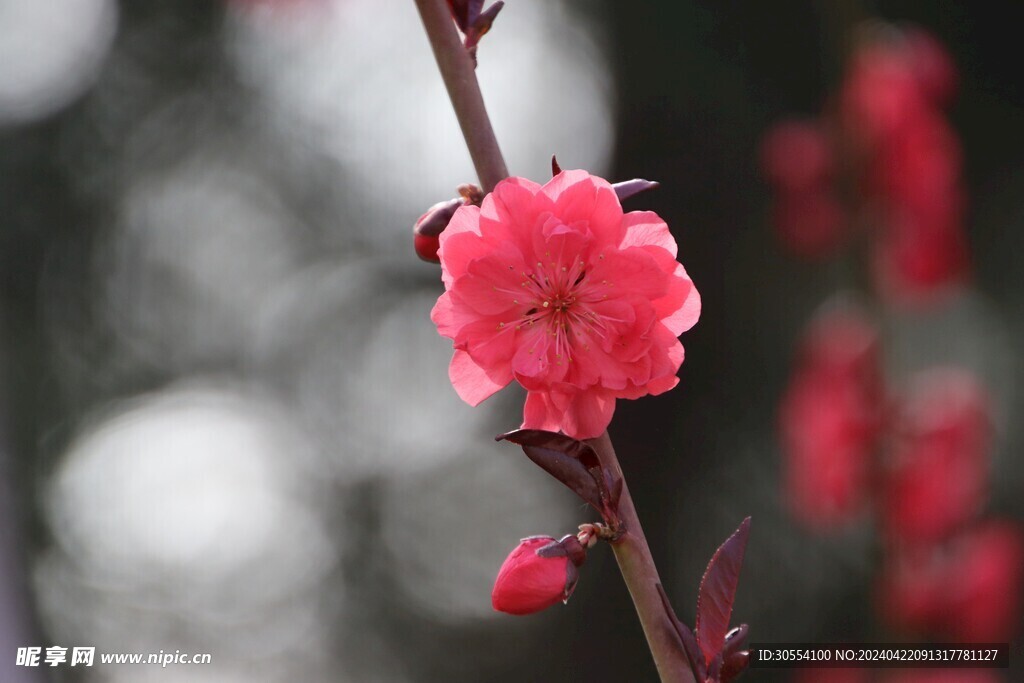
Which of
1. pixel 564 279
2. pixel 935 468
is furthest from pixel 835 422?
pixel 564 279

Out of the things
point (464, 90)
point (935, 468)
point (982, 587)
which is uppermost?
point (464, 90)

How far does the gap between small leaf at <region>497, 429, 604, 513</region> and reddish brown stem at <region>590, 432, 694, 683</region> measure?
0.02m

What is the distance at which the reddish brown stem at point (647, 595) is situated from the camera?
774 millimetres

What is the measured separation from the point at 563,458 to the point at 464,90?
1.08 feet

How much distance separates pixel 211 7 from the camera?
25.6 feet

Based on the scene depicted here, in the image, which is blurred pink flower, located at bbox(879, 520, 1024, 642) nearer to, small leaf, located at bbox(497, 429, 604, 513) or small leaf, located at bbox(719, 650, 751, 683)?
small leaf, located at bbox(719, 650, 751, 683)

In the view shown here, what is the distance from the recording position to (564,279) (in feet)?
2.98

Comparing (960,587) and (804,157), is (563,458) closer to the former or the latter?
(960,587)

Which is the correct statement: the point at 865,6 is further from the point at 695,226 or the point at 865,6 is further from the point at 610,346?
the point at 695,226

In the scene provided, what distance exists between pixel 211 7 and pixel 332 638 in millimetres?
5103

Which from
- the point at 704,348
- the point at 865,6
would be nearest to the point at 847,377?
the point at 865,6

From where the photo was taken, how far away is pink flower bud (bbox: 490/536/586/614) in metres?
0.82

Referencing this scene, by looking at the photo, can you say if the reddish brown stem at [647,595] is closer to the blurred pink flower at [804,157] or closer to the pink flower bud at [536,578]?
the pink flower bud at [536,578]

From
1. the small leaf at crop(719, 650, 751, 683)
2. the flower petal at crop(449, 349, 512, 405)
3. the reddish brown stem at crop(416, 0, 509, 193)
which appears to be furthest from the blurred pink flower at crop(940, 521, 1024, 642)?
the reddish brown stem at crop(416, 0, 509, 193)
